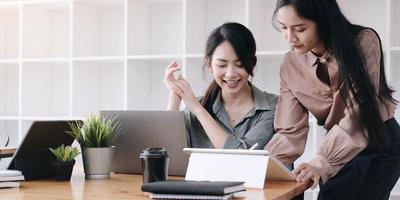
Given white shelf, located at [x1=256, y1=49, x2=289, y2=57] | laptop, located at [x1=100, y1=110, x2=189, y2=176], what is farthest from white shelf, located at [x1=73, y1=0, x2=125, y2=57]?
laptop, located at [x1=100, y1=110, x2=189, y2=176]

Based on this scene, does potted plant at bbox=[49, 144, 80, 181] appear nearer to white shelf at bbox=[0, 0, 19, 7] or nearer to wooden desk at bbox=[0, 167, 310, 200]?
wooden desk at bbox=[0, 167, 310, 200]

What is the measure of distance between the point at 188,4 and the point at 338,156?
2.07 metres

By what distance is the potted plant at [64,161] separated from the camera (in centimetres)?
189

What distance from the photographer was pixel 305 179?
1741mm

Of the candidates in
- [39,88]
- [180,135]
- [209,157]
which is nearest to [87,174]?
[180,135]

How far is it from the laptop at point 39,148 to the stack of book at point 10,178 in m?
0.13

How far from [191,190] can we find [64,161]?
2.20 ft

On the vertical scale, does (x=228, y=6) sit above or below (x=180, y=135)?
above

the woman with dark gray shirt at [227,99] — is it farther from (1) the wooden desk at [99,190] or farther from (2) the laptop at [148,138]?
(1) the wooden desk at [99,190]

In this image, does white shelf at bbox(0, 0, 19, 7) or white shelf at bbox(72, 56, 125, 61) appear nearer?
white shelf at bbox(72, 56, 125, 61)

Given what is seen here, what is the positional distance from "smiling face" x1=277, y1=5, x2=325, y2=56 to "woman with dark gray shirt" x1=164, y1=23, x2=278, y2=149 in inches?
19.6

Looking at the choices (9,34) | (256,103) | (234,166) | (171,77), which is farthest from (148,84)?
(234,166)

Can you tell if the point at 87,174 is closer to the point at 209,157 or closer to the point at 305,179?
the point at 209,157

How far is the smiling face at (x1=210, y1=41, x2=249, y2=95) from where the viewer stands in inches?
91.4
